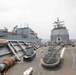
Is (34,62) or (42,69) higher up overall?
(34,62)

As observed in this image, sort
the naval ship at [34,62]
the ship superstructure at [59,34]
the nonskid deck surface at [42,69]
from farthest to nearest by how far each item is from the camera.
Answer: the ship superstructure at [59,34] → the naval ship at [34,62] → the nonskid deck surface at [42,69]

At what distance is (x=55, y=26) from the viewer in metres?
34.2

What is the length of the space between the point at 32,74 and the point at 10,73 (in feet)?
5.52

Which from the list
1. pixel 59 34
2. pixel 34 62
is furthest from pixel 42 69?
pixel 59 34

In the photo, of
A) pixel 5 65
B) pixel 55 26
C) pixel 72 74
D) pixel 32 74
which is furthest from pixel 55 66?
pixel 55 26

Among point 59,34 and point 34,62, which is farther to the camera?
point 59,34

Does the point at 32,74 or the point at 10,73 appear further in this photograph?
the point at 10,73

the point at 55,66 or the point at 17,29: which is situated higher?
the point at 17,29

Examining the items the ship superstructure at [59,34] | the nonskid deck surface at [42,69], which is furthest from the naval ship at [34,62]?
the ship superstructure at [59,34]

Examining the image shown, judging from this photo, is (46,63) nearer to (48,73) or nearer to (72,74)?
(48,73)

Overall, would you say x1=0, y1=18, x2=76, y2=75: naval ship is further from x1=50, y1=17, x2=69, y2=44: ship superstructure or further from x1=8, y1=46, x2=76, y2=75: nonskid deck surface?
x1=50, y1=17, x2=69, y2=44: ship superstructure

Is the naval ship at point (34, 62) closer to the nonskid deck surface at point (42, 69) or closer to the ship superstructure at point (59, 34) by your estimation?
the nonskid deck surface at point (42, 69)

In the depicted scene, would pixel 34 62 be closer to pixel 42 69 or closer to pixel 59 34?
pixel 42 69

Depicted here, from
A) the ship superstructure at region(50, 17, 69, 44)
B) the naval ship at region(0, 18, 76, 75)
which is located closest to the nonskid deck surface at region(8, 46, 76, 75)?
the naval ship at region(0, 18, 76, 75)
